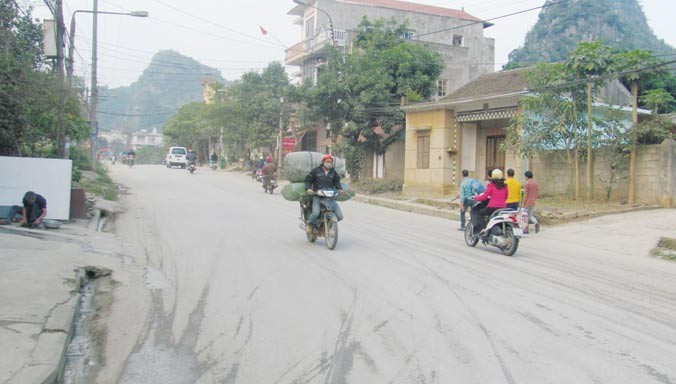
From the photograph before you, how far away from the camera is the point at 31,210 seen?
12445 mm

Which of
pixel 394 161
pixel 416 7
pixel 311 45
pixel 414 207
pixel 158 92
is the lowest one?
pixel 414 207

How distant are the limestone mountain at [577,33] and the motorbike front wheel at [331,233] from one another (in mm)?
59693

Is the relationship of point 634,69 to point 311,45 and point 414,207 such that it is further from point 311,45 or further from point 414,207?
point 311,45

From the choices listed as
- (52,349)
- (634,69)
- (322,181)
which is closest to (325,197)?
(322,181)

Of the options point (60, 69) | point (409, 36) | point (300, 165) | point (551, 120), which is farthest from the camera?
point (409, 36)

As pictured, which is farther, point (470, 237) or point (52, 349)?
point (470, 237)

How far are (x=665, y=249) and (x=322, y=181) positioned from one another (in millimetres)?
7692

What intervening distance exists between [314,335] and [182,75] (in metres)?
161

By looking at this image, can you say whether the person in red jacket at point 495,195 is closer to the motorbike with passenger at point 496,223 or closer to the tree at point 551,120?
the motorbike with passenger at point 496,223

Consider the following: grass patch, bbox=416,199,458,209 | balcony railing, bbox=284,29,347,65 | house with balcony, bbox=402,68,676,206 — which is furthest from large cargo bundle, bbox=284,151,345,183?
balcony railing, bbox=284,29,347,65

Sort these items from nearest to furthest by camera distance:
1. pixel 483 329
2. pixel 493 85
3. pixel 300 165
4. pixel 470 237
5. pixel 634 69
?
pixel 483 329 < pixel 300 165 < pixel 470 237 < pixel 634 69 < pixel 493 85

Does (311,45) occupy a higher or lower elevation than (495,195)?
higher

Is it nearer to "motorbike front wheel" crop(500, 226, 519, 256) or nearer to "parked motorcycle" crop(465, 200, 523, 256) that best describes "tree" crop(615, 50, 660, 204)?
"parked motorcycle" crop(465, 200, 523, 256)

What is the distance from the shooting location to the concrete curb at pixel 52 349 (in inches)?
174
